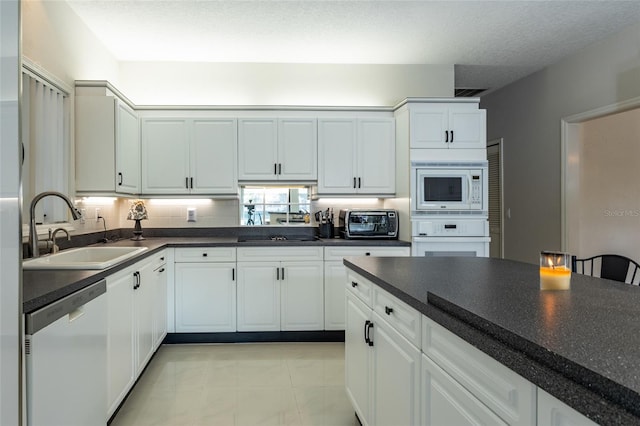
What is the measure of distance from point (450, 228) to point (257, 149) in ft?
6.49

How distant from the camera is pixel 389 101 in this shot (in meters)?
4.45

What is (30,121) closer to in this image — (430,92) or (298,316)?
(298,316)

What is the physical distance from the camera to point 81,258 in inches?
113

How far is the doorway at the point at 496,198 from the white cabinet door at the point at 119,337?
185 inches

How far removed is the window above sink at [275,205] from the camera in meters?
4.37

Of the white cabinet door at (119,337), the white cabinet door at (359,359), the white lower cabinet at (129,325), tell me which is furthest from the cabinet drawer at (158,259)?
the white cabinet door at (359,359)

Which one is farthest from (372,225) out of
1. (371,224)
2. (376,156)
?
(376,156)

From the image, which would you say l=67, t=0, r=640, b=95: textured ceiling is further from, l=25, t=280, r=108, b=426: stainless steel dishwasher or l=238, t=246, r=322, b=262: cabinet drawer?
l=25, t=280, r=108, b=426: stainless steel dishwasher

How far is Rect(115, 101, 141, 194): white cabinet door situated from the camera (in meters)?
3.43

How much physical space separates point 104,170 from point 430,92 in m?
3.31

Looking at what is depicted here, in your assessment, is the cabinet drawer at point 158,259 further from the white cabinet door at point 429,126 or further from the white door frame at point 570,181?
the white door frame at point 570,181

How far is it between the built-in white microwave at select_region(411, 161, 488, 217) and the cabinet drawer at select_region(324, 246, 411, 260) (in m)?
0.36

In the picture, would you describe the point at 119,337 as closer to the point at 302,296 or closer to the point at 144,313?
the point at 144,313

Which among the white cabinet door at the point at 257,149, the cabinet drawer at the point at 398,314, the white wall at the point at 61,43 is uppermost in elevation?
the white wall at the point at 61,43
